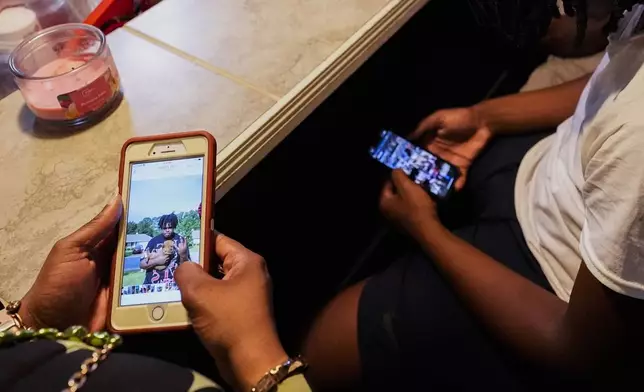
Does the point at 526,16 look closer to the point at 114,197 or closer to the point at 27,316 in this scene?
the point at 114,197

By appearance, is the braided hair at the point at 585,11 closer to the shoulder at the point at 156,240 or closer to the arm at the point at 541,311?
the arm at the point at 541,311

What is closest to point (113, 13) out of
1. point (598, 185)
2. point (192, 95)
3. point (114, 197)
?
point (192, 95)

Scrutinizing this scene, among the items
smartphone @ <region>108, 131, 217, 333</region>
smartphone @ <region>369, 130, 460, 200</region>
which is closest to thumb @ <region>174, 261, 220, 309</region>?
smartphone @ <region>108, 131, 217, 333</region>

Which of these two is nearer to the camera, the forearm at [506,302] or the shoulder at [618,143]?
the shoulder at [618,143]

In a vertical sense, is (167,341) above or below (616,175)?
below

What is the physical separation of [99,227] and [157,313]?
95 mm

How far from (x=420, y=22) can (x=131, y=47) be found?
0.52 m

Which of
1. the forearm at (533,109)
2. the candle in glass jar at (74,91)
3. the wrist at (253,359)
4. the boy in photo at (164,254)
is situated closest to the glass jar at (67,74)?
the candle in glass jar at (74,91)

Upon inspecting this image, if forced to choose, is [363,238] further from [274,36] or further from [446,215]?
[274,36]

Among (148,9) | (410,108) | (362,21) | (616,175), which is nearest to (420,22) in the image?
(410,108)

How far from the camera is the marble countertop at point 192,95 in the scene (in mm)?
671

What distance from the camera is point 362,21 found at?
853mm

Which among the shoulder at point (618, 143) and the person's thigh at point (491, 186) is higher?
the shoulder at point (618, 143)

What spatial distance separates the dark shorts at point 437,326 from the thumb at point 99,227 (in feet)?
1.16
